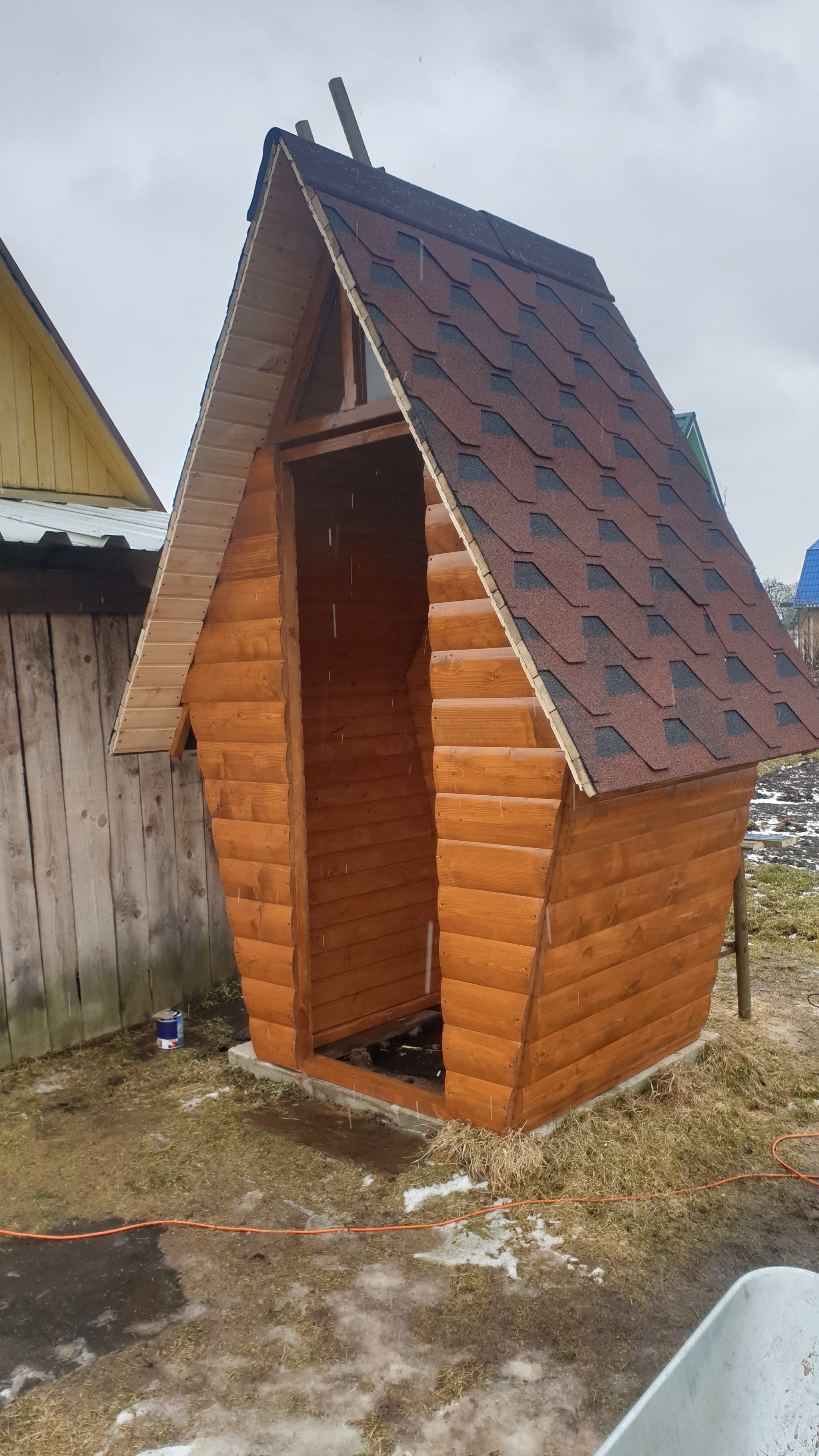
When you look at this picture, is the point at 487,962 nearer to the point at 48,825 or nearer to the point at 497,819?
the point at 497,819

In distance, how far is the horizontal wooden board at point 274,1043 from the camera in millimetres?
4934

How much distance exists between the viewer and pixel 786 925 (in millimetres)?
7672

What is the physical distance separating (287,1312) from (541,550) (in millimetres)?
2606

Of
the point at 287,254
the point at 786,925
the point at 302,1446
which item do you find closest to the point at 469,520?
the point at 287,254

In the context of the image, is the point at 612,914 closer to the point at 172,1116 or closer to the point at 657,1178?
the point at 657,1178

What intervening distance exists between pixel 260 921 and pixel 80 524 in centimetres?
217

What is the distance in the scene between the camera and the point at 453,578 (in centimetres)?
377

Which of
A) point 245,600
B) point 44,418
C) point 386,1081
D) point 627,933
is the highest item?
point 44,418

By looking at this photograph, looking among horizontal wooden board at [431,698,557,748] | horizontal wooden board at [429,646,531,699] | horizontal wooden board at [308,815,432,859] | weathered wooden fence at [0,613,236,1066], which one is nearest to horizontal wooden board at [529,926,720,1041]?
horizontal wooden board at [431,698,557,748]

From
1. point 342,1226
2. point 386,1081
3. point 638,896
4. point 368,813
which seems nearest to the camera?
point 342,1226

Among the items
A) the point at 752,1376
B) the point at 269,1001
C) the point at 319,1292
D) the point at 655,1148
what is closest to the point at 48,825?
the point at 269,1001

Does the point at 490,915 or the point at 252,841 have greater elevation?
the point at 252,841

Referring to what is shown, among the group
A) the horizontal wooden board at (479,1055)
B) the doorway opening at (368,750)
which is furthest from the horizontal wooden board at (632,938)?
the doorway opening at (368,750)

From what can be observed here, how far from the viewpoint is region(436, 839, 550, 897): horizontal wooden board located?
3656mm
